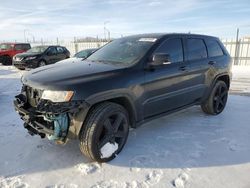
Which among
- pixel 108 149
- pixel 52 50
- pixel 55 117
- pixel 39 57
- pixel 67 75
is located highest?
pixel 67 75

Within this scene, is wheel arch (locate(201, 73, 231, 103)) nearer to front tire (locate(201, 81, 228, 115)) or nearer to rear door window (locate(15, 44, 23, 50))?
front tire (locate(201, 81, 228, 115))

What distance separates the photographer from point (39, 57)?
49.6 feet

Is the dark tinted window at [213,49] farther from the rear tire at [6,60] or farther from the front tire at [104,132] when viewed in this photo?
the rear tire at [6,60]

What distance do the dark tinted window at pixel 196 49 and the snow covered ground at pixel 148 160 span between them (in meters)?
1.33

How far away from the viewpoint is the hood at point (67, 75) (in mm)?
3309

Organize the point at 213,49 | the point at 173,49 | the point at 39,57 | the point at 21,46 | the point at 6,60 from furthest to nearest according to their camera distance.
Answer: the point at 21,46 < the point at 6,60 < the point at 39,57 < the point at 213,49 < the point at 173,49

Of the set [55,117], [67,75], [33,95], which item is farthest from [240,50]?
[55,117]

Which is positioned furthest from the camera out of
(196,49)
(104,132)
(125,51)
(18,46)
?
(18,46)

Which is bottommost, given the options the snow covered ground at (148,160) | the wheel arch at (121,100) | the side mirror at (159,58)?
the snow covered ground at (148,160)

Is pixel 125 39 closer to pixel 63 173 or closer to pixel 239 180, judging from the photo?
pixel 63 173

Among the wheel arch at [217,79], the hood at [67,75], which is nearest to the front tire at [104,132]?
the hood at [67,75]

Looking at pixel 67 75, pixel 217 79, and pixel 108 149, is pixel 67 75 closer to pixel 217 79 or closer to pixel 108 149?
pixel 108 149

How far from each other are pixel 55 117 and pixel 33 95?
57cm

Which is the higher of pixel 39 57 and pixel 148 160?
pixel 39 57
